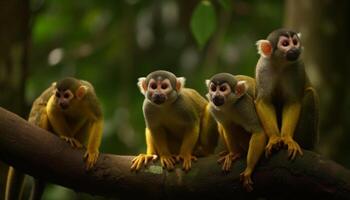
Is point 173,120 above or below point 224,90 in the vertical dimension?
below

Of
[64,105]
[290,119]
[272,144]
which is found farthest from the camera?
[64,105]

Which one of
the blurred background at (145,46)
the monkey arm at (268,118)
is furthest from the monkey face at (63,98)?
the blurred background at (145,46)

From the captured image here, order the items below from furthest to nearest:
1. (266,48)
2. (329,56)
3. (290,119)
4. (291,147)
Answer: (329,56)
(266,48)
(290,119)
(291,147)

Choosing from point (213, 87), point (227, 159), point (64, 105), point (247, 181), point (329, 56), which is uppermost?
point (329, 56)

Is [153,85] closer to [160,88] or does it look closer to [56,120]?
[160,88]

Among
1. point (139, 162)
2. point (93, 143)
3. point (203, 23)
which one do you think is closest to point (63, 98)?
point (93, 143)

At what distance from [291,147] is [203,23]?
3.55 feet

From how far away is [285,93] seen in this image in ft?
14.3

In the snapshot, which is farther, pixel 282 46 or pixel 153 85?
pixel 153 85

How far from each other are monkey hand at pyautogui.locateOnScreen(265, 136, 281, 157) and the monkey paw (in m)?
0.59

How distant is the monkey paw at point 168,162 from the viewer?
3982 mm

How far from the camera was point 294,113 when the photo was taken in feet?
13.9

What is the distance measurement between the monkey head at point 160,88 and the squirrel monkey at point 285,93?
653 mm

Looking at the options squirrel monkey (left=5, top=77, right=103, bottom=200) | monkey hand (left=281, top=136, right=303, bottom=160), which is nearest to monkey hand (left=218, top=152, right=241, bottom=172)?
monkey hand (left=281, top=136, right=303, bottom=160)
